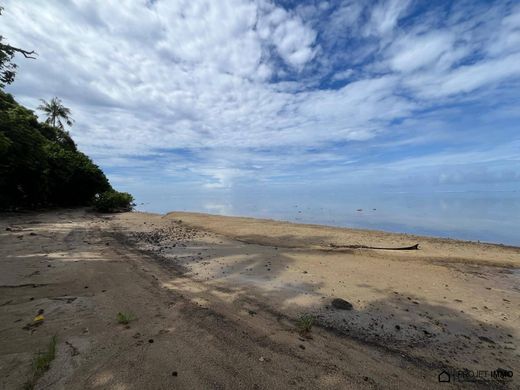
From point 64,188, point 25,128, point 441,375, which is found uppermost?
point 25,128

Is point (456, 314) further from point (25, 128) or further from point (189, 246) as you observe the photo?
point (25, 128)

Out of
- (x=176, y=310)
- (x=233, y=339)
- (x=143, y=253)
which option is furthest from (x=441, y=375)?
(x=143, y=253)

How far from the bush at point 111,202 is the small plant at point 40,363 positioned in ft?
72.1

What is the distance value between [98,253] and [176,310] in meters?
5.14

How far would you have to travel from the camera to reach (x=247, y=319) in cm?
455

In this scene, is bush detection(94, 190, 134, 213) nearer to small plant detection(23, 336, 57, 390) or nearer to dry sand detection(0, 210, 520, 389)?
dry sand detection(0, 210, 520, 389)

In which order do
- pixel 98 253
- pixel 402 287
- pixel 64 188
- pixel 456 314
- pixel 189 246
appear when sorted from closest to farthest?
pixel 456 314 < pixel 402 287 < pixel 98 253 < pixel 189 246 < pixel 64 188

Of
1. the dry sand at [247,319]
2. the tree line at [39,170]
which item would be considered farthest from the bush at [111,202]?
the dry sand at [247,319]

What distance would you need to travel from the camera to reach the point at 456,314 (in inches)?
201

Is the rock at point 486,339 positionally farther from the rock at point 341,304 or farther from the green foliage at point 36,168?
the green foliage at point 36,168

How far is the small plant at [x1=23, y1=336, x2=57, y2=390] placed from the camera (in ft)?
9.29

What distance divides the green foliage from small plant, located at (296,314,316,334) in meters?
14.0

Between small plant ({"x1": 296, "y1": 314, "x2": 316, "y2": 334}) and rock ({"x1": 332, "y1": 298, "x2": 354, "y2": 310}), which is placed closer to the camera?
small plant ({"x1": 296, "y1": 314, "x2": 316, "y2": 334})

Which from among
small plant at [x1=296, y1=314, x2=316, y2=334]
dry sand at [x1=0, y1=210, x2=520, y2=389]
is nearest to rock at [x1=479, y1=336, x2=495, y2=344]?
dry sand at [x1=0, y1=210, x2=520, y2=389]
